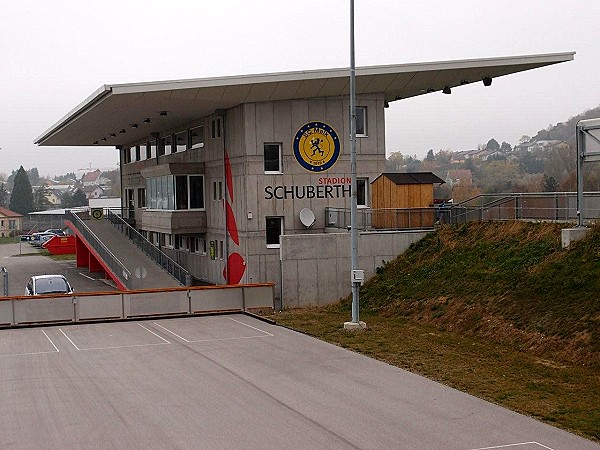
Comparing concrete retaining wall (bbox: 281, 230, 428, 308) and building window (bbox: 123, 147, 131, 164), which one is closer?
concrete retaining wall (bbox: 281, 230, 428, 308)

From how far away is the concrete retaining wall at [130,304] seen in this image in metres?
27.7

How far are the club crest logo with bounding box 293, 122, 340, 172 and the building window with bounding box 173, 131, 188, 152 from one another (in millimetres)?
10387

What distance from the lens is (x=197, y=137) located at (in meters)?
42.3

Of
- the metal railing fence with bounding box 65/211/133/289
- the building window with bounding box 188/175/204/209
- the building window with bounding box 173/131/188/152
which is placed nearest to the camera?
the metal railing fence with bounding box 65/211/133/289

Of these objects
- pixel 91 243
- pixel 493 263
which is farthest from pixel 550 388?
pixel 91 243

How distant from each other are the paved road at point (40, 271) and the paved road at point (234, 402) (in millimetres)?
24361

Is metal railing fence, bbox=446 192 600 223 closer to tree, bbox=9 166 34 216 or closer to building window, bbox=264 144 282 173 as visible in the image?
building window, bbox=264 144 282 173

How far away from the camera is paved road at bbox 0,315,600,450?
13297mm

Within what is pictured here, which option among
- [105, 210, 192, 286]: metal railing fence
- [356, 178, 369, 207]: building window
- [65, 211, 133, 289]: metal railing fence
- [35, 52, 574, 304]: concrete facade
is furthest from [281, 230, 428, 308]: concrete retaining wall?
[65, 211, 133, 289]: metal railing fence

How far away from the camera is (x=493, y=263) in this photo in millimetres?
26828

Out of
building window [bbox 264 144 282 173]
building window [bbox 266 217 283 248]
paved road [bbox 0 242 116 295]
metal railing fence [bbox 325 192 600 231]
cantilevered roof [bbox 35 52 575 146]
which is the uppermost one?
cantilevered roof [bbox 35 52 575 146]

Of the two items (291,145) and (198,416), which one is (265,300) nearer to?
(291,145)

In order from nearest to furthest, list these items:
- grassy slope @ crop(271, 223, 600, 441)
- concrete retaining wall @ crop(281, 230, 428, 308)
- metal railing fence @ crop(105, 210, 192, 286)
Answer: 1. grassy slope @ crop(271, 223, 600, 441)
2. concrete retaining wall @ crop(281, 230, 428, 308)
3. metal railing fence @ crop(105, 210, 192, 286)

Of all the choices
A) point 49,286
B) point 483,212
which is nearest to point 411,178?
point 483,212
